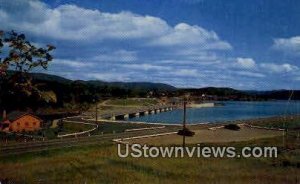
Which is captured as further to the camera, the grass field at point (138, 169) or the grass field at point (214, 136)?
the grass field at point (214, 136)

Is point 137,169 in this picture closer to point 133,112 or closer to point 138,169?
point 138,169

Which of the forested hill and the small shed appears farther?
the small shed

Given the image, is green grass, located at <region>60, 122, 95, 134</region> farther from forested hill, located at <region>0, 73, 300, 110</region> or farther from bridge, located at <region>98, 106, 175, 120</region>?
bridge, located at <region>98, 106, 175, 120</region>

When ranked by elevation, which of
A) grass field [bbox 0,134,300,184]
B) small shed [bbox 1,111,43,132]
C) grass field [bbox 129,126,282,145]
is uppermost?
small shed [bbox 1,111,43,132]

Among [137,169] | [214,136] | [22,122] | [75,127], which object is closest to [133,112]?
[75,127]

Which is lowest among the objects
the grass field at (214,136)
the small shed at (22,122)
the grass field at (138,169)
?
the grass field at (214,136)

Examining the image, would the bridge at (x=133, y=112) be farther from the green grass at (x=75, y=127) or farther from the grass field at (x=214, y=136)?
the grass field at (x=214, y=136)

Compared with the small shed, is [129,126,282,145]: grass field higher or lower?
lower

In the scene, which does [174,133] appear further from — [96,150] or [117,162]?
[117,162]

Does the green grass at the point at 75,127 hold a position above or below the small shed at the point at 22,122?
below

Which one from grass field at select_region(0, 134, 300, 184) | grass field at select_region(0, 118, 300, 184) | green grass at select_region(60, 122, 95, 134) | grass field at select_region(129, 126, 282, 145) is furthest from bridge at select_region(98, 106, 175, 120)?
grass field at select_region(0, 118, 300, 184)

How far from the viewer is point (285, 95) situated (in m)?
72.4

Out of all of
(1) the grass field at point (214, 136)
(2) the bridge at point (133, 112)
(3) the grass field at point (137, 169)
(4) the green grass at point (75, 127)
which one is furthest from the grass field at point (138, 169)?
(2) the bridge at point (133, 112)

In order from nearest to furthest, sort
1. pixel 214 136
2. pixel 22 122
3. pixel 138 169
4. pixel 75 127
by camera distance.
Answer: pixel 138 169
pixel 22 122
pixel 214 136
pixel 75 127
